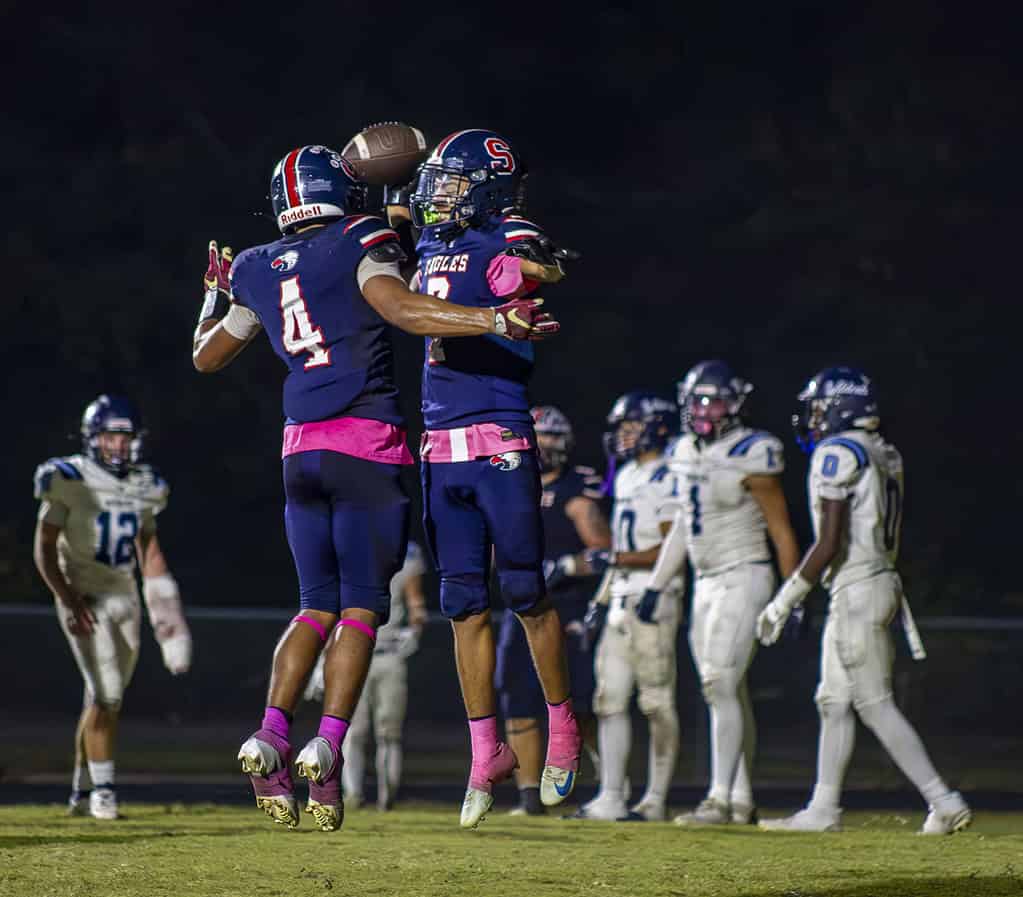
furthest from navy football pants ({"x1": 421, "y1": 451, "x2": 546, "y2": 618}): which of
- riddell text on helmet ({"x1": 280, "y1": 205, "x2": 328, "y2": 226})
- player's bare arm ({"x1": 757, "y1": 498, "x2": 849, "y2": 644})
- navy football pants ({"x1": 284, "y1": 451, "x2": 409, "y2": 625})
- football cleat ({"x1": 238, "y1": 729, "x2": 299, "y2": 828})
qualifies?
player's bare arm ({"x1": 757, "y1": 498, "x2": 849, "y2": 644})

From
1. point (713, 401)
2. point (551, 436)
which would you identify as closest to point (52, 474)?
point (551, 436)

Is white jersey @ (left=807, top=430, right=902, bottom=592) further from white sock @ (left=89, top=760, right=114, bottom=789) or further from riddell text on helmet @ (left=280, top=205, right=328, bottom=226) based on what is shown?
white sock @ (left=89, top=760, right=114, bottom=789)

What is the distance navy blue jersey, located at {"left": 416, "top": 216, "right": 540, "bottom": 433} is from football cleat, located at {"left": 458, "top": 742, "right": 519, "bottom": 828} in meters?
1.08

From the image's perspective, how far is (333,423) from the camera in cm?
555

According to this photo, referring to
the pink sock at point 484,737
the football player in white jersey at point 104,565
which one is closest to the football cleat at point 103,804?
the football player in white jersey at point 104,565

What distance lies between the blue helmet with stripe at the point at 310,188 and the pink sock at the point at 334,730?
5.35 ft

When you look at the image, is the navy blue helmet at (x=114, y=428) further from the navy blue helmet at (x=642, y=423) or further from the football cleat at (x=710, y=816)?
the football cleat at (x=710, y=816)

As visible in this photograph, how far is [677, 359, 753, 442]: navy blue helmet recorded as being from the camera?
29.6 feet

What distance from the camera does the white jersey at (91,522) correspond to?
912 centimetres

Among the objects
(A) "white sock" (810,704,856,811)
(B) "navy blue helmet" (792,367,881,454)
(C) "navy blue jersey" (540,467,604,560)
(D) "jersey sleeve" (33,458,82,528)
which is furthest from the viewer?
(C) "navy blue jersey" (540,467,604,560)

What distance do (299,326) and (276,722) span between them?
50.2 inches

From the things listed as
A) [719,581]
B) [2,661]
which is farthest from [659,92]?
[719,581]

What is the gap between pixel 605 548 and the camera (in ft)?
32.2

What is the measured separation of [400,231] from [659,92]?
17573 millimetres
